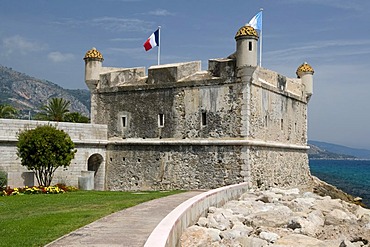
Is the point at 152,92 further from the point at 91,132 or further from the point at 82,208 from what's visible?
the point at 82,208

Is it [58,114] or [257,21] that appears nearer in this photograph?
[257,21]

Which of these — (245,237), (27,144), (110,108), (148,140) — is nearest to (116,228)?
(245,237)

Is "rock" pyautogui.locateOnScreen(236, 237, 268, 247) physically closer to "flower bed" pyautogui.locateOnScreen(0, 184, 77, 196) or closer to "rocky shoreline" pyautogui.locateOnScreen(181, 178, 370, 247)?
"rocky shoreline" pyautogui.locateOnScreen(181, 178, 370, 247)

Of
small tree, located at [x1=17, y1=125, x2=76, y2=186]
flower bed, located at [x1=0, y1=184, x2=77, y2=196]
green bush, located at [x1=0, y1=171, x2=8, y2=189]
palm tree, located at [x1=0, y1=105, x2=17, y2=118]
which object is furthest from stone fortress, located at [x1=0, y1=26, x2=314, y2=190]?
palm tree, located at [x1=0, y1=105, x2=17, y2=118]

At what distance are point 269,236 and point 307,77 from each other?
19033mm

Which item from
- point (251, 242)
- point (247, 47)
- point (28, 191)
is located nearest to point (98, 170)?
point (28, 191)

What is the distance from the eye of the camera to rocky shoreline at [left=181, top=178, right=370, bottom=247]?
11.5 m

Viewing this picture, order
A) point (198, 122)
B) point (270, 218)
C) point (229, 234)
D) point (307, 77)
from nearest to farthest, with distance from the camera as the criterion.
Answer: point (229, 234)
point (270, 218)
point (198, 122)
point (307, 77)

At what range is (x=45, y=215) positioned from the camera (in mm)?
12906

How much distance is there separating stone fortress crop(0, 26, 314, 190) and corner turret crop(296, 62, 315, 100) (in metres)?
1.72

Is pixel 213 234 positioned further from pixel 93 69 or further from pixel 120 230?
pixel 93 69

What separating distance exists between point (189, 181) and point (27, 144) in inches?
279

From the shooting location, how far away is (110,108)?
86.7ft

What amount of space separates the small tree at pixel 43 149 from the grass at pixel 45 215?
3030 millimetres
